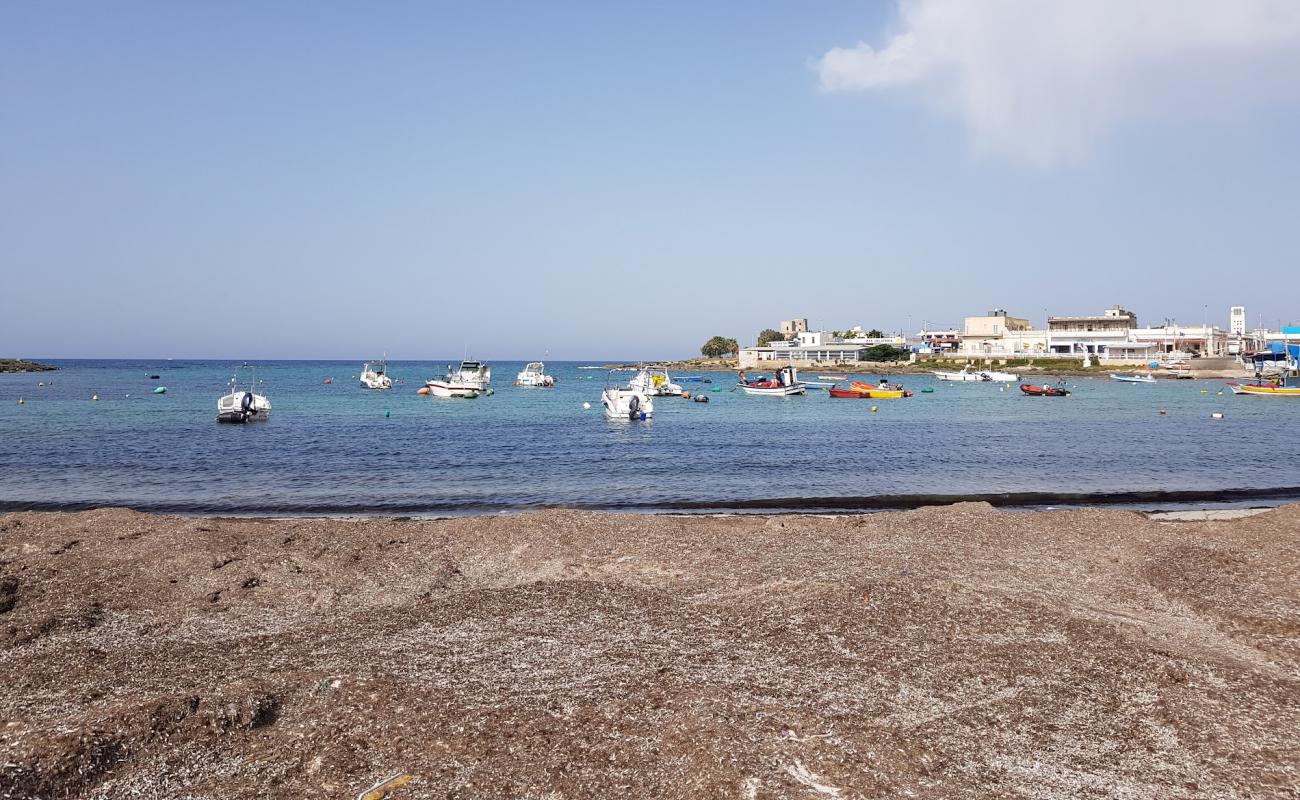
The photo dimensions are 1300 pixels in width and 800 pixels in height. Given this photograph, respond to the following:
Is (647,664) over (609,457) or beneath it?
over

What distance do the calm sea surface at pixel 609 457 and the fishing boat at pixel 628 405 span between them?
1.36 m

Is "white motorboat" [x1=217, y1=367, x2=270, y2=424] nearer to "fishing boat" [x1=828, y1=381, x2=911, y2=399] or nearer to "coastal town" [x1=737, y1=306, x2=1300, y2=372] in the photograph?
"fishing boat" [x1=828, y1=381, x2=911, y2=399]

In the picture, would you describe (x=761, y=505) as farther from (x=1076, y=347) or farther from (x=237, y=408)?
(x=1076, y=347)

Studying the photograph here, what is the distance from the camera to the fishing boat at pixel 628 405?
2281 inches

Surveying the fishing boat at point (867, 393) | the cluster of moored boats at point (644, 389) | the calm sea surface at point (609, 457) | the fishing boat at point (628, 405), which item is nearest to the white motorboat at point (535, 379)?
the cluster of moored boats at point (644, 389)

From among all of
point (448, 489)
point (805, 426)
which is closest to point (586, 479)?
point (448, 489)

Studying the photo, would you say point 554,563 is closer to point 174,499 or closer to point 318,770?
point 318,770

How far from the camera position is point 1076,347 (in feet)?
499

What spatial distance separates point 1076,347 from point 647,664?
16245cm

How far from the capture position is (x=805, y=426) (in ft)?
178

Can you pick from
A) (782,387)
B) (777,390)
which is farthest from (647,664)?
(782,387)

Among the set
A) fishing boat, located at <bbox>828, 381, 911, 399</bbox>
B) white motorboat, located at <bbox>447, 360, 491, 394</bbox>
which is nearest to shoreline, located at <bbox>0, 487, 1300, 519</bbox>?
fishing boat, located at <bbox>828, 381, 911, 399</bbox>

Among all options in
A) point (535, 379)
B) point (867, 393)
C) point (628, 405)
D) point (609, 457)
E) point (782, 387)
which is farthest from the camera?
point (535, 379)

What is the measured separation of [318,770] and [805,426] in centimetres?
4900
